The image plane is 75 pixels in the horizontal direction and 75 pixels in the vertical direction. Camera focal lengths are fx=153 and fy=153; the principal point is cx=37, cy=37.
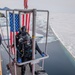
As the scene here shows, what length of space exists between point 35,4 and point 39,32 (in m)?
4.54

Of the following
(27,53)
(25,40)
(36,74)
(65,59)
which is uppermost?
(25,40)

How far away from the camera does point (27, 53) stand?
1722 mm

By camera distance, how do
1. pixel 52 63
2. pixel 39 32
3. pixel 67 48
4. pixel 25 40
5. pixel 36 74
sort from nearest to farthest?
pixel 25 40 < pixel 36 74 < pixel 52 63 < pixel 67 48 < pixel 39 32

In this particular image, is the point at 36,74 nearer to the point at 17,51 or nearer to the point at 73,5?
the point at 17,51

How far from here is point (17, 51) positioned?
5.70 feet

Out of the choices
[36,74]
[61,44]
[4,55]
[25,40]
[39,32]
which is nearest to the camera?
[25,40]

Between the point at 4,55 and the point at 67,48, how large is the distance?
1.63 m

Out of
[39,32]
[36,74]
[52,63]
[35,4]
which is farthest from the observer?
[35,4]

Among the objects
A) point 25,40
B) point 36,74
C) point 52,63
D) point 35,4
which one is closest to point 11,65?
point 36,74

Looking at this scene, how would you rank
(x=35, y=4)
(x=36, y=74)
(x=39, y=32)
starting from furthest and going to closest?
(x=35, y=4)
(x=39, y=32)
(x=36, y=74)

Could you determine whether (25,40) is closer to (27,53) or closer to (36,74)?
(27,53)

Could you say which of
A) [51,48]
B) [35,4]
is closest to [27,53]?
[51,48]

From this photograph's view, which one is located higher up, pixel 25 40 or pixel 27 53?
pixel 25 40

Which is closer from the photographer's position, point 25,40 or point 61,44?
point 25,40
